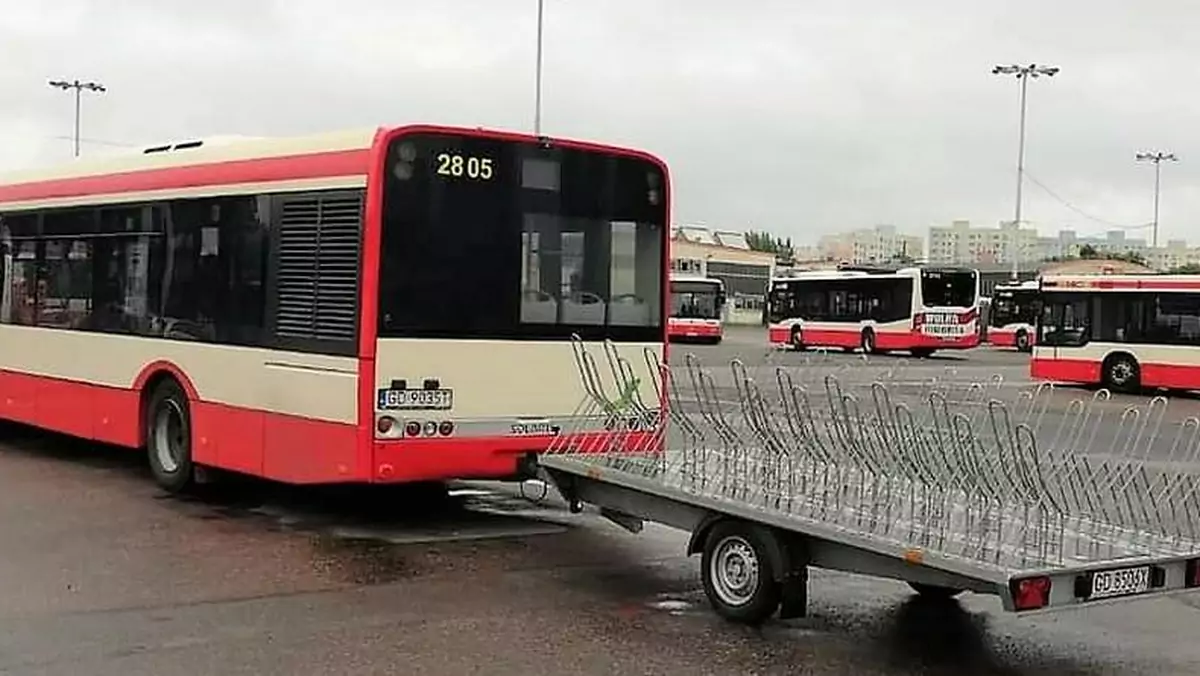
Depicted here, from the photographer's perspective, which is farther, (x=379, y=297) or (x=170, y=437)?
(x=170, y=437)

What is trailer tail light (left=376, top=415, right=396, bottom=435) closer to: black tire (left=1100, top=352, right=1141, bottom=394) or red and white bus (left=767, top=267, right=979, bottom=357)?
black tire (left=1100, top=352, right=1141, bottom=394)

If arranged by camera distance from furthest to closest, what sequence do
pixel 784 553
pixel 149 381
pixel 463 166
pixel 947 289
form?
pixel 947 289
pixel 149 381
pixel 463 166
pixel 784 553

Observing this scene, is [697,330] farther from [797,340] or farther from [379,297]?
[379,297]

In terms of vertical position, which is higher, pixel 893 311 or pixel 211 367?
pixel 893 311

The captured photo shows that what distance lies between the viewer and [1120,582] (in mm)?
6941

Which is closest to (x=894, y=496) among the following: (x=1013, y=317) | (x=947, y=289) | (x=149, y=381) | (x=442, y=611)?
(x=442, y=611)

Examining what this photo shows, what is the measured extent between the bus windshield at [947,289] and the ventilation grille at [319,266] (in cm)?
3846

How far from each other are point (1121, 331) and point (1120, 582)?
83.9 feet

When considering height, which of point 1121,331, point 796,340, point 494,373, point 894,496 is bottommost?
point 894,496

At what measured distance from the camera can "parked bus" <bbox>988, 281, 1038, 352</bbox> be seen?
56625mm

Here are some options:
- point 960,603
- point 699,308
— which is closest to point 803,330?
point 699,308

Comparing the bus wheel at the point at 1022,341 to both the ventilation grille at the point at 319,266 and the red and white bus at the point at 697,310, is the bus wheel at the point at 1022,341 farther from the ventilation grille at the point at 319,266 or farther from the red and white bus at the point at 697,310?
the ventilation grille at the point at 319,266

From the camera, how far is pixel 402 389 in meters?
10.3

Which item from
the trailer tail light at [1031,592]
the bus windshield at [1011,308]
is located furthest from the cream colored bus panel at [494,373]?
the bus windshield at [1011,308]
